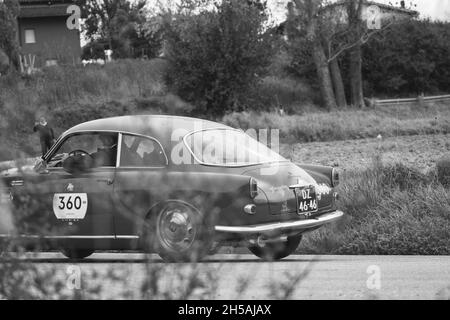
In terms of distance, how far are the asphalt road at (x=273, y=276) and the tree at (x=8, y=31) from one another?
33122mm

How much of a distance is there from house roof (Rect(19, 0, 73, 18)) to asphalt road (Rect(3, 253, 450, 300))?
5469 centimetres

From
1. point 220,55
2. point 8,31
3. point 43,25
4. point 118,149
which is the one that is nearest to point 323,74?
point 220,55

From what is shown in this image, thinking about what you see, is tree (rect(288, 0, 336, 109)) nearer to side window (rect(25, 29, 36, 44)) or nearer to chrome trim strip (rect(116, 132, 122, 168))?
side window (rect(25, 29, 36, 44))

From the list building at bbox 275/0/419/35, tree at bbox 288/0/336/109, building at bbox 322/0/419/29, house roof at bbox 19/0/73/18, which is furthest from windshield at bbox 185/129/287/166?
house roof at bbox 19/0/73/18

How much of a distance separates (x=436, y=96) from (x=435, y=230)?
38.2 meters

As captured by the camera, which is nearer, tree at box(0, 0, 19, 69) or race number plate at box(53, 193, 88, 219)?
race number plate at box(53, 193, 88, 219)

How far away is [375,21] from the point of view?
46.8 meters

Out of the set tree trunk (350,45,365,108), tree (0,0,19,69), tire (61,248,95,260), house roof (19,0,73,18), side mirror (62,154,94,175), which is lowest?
tire (61,248,95,260)

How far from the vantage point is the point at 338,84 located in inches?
1811

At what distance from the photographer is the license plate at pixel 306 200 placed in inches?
337

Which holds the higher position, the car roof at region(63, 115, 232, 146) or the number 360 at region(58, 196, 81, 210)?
the car roof at region(63, 115, 232, 146)

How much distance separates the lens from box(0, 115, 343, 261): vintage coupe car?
7.86 m

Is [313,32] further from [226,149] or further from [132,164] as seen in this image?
[132,164]
